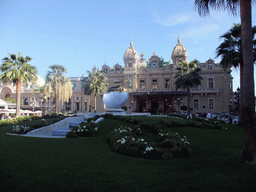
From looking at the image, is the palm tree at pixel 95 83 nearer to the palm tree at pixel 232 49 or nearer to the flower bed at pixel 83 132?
the palm tree at pixel 232 49

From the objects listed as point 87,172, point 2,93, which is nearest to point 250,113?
point 87,172

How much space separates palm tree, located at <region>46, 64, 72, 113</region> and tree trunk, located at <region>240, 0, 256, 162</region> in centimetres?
2959

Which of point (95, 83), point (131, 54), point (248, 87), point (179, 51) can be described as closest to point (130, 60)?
point (131, 54)

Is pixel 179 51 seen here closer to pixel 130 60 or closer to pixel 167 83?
pixel 167 83

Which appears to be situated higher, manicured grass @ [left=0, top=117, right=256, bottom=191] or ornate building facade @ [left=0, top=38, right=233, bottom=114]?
ornate building facade @ [left=0, top=38, right=233, bottom=114]

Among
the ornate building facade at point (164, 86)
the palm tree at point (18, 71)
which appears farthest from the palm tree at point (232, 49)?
the palm tree at point (18, 71)

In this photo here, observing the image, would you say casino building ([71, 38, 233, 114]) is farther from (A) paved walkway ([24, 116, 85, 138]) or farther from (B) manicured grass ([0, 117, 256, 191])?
(B) manicured grass ([0, 117, 256, 191])

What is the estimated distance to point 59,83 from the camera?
33281mm

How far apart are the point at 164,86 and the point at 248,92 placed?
3686 centimetres

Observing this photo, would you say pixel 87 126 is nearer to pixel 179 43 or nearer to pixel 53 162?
pixel 53 162

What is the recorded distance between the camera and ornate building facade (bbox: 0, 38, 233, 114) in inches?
1577

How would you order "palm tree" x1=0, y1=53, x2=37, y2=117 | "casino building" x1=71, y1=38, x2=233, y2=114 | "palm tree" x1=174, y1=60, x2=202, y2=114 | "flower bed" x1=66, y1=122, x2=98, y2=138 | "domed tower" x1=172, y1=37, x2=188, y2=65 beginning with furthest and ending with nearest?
"domed tower" x1=172, y1=37, x2=188, y2=65, "casino building" x1=71, y1=38, x2=233, y2=114, "palm tree" x1=174, y1=60, x2=202, y2=114, "palm tree" x1=0, y1=53, x2=37, y2=117, "flower bed" x1=66, y1=122, x2=98, y2=138

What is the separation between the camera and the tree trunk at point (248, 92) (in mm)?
6184

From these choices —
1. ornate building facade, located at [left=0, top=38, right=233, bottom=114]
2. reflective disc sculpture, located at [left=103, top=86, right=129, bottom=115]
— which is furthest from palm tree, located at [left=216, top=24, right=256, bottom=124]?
ornate building facade, located at [left=0, top=38, right=233, bottom=114]
